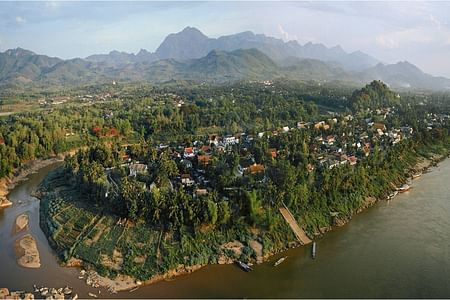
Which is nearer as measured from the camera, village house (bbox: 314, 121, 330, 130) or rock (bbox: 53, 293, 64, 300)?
rock (bbox: 53, 293, 64, 300)

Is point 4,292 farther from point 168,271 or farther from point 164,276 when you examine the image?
point 168,271

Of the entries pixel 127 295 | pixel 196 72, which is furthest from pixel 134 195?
pixel 196 72

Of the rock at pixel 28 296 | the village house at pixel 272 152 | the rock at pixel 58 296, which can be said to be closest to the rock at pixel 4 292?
the rock at pixel 28 296

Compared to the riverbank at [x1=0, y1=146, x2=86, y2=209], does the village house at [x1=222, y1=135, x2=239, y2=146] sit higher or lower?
higher

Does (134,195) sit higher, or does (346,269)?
(134,195)

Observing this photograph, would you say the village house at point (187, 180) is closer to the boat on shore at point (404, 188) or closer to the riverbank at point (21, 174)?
the riverbank at point (21, 174)

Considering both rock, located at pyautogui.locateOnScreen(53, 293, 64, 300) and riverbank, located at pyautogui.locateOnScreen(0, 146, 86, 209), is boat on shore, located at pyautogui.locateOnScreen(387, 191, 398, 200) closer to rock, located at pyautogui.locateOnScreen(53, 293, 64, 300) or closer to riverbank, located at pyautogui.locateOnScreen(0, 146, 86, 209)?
rock, located at pyautogui.locateOnScreen(53, 293, 64, 300)

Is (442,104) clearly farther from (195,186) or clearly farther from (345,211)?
Result: (195,186)

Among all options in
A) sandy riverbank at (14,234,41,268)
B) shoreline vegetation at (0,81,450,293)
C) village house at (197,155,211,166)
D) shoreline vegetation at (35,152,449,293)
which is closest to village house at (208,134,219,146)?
shoreline vegetation at (0,81,450,293)
